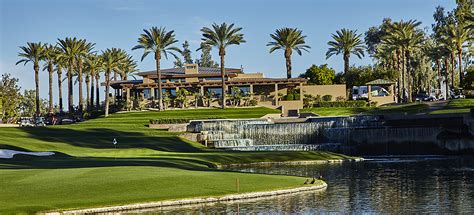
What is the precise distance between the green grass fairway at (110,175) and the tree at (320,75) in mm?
66655

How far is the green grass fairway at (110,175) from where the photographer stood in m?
31.3

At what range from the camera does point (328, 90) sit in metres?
118

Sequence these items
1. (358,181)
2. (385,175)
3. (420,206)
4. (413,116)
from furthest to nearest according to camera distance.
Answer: (413,116) < (385,175) < (358,181) < (420,206)

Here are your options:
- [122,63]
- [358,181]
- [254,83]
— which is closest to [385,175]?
[358,181]

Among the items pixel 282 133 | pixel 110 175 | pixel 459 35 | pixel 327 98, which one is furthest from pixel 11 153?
pixel 459 35

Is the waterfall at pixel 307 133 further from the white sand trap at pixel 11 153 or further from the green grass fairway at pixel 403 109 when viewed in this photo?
the white sand trap at pixel 11 153

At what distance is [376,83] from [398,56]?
14.6m

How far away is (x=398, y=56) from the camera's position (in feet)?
423

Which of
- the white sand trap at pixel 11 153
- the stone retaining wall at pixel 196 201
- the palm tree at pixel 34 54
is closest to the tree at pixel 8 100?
the palm tree at pixel 34 54

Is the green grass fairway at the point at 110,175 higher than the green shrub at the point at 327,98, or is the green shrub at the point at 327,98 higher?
the green shrub at the point at 327,98

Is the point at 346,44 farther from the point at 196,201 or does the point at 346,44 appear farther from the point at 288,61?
the point at 196,201

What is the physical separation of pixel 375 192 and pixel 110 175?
14.5 meters

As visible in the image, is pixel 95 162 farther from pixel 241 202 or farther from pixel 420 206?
pixel 420 206

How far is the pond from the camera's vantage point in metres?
30.4
